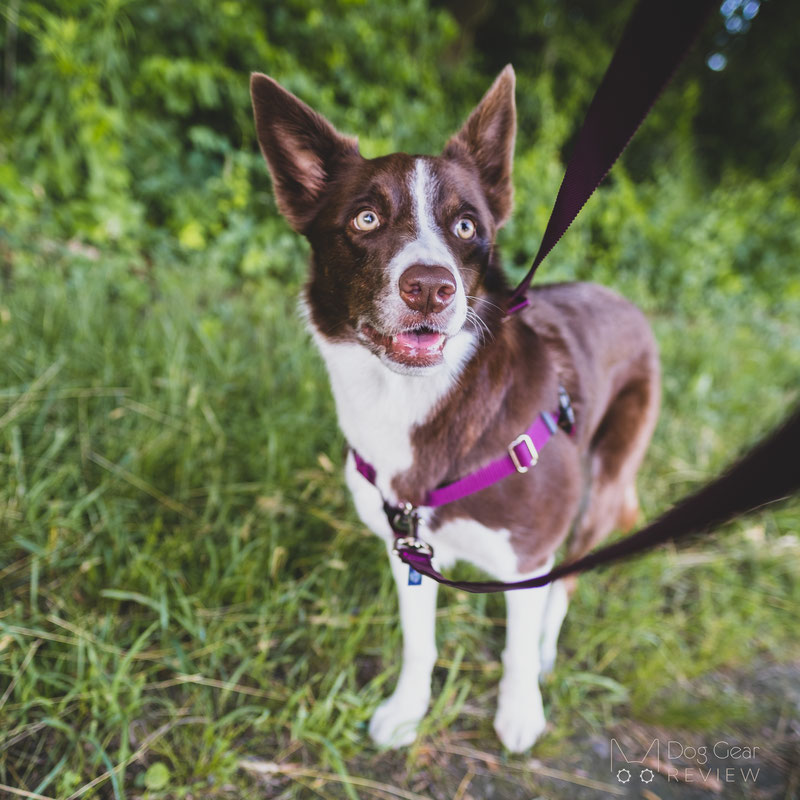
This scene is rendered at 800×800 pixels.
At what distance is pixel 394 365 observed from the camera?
4.73ft

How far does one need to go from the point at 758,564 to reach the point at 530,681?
4.99 ft

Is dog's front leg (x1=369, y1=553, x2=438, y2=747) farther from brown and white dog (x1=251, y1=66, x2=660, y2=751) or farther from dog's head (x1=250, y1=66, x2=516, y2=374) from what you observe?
dog's head (x1=250, y1=66, x2=516, y2=374)

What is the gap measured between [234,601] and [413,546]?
799 millimetres

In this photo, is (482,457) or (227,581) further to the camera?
(227,581)

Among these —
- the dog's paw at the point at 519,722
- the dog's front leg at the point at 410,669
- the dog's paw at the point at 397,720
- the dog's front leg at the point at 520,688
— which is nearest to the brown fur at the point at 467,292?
the dog's front leg at the point at 520,688

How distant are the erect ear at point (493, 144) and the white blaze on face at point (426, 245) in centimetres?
22

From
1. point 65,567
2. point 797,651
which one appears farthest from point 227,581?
point 797,651

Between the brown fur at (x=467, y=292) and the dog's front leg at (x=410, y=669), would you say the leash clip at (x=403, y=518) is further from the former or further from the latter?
the dog's front leg at (x=410, y=669)

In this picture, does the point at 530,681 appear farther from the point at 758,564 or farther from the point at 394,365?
the point at 758,564

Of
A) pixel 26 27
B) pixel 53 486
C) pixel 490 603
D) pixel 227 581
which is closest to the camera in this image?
pixel 227 581

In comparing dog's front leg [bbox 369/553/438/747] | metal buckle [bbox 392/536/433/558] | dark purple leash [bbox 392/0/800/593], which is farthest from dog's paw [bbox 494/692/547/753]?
dark purple leash [bbox 392/0/800/593]

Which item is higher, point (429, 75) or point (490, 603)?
point (429, 75)

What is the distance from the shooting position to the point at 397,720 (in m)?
1.81

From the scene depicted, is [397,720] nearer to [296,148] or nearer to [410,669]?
[410,669]
